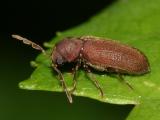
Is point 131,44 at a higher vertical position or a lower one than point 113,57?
higher

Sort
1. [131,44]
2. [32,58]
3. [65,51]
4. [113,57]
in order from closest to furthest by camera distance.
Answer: [113,57] → [65,51] → [131,44] → [32,58]

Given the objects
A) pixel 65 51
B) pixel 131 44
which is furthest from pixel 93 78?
pixel 131 44

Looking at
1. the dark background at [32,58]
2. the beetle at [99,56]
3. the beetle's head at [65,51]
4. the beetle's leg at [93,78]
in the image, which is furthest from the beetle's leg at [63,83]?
the dark background at [32,58]

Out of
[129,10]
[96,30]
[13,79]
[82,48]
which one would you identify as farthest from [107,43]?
[13,79]

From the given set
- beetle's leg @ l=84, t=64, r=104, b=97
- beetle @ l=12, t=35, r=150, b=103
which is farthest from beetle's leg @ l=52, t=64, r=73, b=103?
beetle's leg @ l=84, t=64, r=104, b=97

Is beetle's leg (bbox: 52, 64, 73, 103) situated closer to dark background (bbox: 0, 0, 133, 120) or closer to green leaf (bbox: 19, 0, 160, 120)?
green leaf (bbox: 19, 0, 160, 120)

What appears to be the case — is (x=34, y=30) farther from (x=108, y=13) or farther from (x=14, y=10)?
(x=108, y=13)

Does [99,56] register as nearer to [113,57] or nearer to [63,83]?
[113,57]

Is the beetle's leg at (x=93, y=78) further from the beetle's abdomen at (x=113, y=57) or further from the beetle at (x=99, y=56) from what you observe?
the beetle's abdomen at (x=113, y=57)
